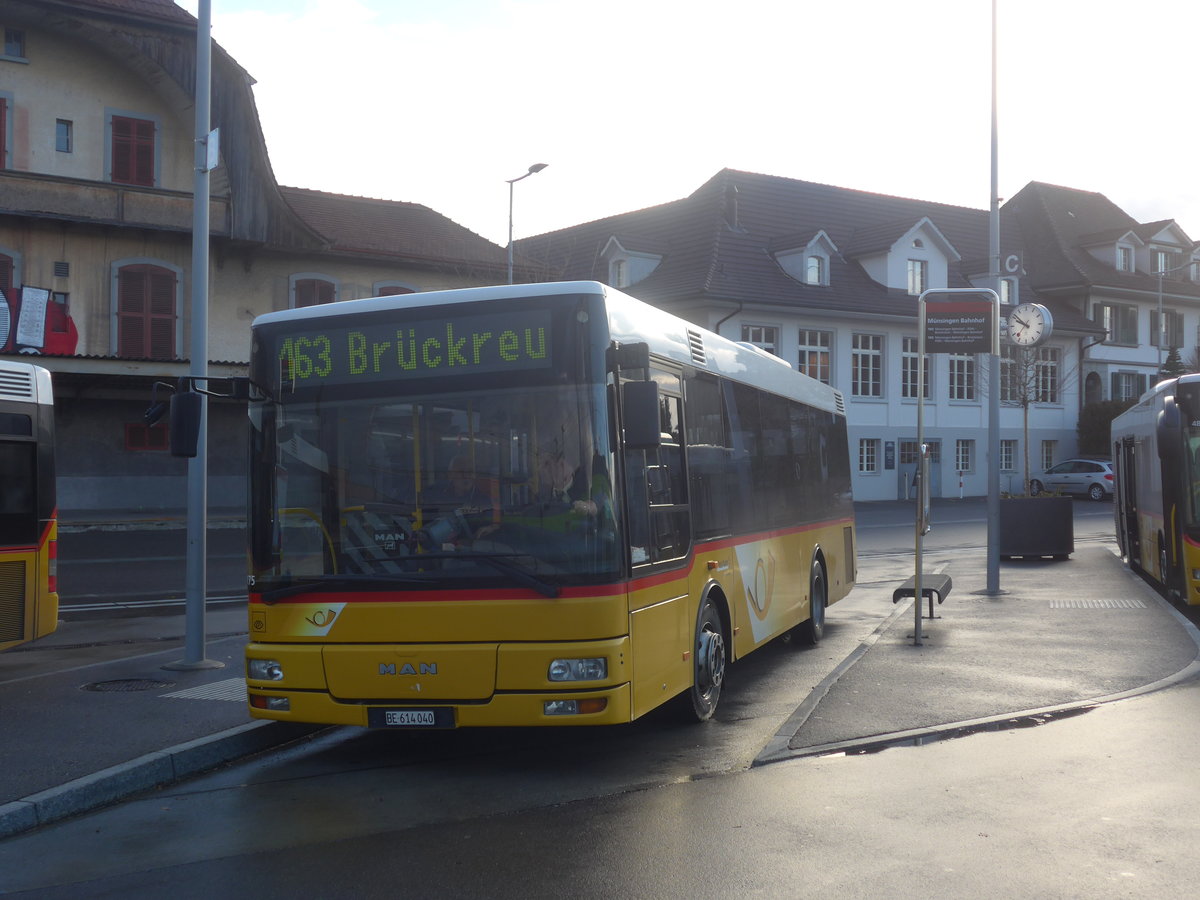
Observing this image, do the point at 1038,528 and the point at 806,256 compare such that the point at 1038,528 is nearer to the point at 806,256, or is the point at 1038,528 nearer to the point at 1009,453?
the point at 806,256

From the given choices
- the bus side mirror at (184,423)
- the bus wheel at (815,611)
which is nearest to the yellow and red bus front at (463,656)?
the bus side mirror at (184,423)

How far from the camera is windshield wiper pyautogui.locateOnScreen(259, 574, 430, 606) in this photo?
7203 mm

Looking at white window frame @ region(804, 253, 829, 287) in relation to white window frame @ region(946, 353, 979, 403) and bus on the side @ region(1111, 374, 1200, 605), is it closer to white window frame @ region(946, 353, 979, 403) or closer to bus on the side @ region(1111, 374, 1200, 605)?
white window frame @ region(946, 353, 979, 403)

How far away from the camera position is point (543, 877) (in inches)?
213

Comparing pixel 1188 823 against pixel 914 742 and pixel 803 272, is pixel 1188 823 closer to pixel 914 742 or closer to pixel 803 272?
pixel 914 742

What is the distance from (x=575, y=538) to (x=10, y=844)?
3144mm

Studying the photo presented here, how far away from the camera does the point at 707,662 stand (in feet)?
29.0

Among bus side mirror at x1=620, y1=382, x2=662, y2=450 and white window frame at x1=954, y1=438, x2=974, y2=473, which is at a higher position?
white window frame at x1=954, y1=438, x2=974, y2=473

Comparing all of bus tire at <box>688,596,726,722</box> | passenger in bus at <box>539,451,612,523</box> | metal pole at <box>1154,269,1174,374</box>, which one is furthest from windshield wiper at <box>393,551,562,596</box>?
metal pole at <box>1154,269,1174,374</box>

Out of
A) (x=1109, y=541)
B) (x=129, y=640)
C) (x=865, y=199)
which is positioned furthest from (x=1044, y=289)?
(x=129, y=640)

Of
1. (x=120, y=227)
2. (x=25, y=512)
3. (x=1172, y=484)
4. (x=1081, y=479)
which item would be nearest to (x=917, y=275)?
(x=1081, y=479)

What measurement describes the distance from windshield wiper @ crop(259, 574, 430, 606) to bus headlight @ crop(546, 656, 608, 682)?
0.85 m

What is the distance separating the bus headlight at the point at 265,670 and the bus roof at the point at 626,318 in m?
1.97

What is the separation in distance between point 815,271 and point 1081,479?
43.9ft
